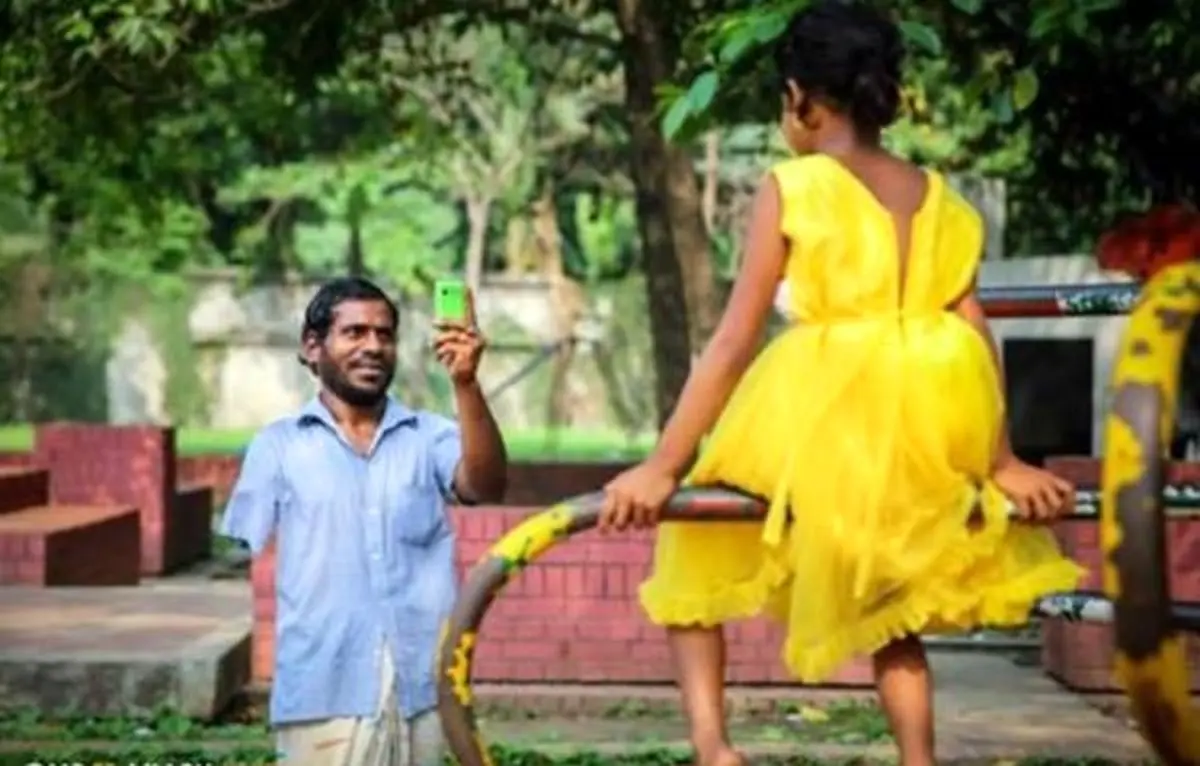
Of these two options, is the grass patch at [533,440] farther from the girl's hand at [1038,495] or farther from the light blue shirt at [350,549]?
the girl's hand at [1038,495]

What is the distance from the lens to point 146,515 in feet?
45.8

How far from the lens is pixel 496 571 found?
288 centimetres

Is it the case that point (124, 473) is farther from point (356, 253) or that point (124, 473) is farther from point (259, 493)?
point (356, 253)

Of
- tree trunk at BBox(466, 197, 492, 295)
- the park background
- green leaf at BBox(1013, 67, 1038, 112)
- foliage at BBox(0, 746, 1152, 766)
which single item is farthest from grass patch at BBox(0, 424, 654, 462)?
green leaf at BBox(1013, 67, 1038, 112)

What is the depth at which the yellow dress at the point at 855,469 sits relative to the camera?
300cm

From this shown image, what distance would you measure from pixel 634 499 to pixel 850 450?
0.30 m

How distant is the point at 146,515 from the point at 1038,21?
328 inches

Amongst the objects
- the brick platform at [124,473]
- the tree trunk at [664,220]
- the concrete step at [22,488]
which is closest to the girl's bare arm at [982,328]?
the tree trunk at [664,220]

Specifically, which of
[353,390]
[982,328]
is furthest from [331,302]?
[982,328]

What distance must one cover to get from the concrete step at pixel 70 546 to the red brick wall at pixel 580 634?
96.7 inches

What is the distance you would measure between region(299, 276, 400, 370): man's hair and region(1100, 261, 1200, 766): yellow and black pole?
153 centimetres

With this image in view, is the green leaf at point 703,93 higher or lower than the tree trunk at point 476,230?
lower

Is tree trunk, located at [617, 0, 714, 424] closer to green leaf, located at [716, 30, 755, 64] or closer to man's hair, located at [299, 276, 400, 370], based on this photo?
green leaf, located at [716, 30, 755, 64]

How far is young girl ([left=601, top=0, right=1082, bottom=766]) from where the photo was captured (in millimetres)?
3002
